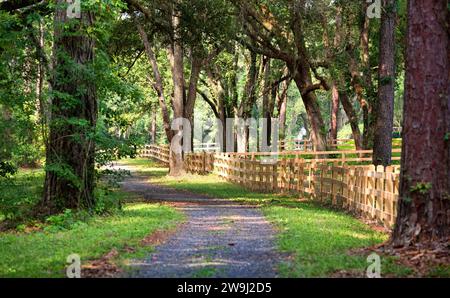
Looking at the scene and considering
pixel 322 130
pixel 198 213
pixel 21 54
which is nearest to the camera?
pixel 21 54

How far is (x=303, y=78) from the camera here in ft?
86.7

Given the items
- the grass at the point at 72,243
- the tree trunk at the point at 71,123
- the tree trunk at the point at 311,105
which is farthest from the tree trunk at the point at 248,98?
the grass at the point at 72,243

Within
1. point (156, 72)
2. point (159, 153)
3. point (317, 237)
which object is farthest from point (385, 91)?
point (159, 153)

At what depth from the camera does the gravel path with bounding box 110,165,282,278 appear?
27.7 feet

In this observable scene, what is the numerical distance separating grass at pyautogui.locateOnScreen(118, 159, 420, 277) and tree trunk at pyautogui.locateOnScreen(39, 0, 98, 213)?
4.39 m

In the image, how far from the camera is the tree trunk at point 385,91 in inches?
756

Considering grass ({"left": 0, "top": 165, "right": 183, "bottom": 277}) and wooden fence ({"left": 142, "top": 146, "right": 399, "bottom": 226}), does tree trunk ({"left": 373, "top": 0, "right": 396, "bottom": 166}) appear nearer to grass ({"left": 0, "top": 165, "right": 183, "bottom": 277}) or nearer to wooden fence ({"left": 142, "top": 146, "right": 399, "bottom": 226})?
wooden fence ({"left": 142, "top": 146, "right": 399, "bottom": 226})

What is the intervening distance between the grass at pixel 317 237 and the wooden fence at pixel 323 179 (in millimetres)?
420

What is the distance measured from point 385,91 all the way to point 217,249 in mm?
10963

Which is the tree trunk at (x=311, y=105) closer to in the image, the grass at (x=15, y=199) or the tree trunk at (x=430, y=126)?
the grass at (x=15, y=199)

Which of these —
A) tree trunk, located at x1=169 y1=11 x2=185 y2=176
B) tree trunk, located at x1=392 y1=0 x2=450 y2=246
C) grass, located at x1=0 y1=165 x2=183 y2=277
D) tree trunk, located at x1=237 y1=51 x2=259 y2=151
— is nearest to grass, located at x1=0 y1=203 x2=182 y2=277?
grass, located at x1=0 y1=165 x2=183 y2=277

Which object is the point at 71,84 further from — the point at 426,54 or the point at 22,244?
the point at 426,54
